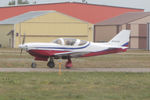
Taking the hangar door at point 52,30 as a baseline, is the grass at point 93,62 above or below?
below

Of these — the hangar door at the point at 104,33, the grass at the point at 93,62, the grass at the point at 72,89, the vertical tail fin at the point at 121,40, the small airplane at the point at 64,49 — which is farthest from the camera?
Result: the hangar door at the point at 104,33

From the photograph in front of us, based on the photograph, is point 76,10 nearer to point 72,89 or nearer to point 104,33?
point 104,33

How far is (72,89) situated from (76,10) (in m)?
60.5

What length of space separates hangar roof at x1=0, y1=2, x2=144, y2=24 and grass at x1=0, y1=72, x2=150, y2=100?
186 feet

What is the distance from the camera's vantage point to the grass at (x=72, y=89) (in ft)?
45.0

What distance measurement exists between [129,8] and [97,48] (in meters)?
57.5

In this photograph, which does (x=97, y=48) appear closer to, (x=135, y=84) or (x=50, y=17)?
(x=135, y=84)

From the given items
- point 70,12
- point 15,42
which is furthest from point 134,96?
point 70,12

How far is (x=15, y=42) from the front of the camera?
60625 millimetres

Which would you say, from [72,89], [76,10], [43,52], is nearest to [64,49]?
[43,52]

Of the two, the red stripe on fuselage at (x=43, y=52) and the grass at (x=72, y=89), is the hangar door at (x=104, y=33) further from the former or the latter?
the grass at (x=72, y=89)

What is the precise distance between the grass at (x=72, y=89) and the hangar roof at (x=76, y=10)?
56.7 metres

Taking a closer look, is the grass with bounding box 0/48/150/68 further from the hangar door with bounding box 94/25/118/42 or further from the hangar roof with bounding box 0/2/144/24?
the hangar roof with bounding box 0/2/144/24

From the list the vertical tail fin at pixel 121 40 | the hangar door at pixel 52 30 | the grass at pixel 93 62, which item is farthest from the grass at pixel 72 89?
the hangar door at pixel 52 30
